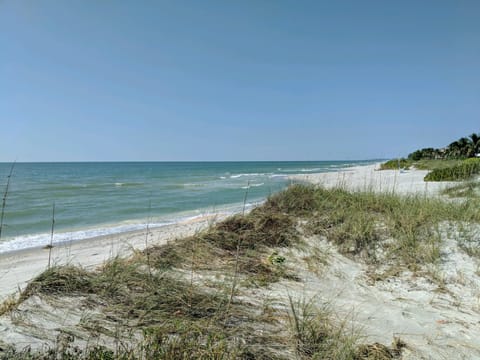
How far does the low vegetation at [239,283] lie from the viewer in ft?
7.09

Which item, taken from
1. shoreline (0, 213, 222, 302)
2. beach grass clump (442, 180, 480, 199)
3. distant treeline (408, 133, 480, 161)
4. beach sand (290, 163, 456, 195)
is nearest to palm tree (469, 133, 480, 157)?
distant treeline (408, 133, 480, 161)

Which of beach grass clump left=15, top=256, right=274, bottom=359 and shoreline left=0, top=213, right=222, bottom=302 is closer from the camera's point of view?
beach grass clump left=15, top=256, right=274, bottom=359

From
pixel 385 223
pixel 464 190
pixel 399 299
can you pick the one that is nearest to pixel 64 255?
pixel 399 299

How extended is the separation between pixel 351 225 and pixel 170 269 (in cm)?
330

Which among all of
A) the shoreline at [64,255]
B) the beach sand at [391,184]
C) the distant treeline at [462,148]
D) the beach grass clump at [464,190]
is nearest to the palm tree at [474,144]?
the distant treeline at [462,148]

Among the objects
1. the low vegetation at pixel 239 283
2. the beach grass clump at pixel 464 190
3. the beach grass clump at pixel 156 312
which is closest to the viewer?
the beach grass clump at pixel 156 312

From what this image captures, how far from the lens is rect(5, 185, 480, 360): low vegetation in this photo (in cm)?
216

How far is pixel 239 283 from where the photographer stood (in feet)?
11.5

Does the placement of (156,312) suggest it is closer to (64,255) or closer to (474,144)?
(64,255)

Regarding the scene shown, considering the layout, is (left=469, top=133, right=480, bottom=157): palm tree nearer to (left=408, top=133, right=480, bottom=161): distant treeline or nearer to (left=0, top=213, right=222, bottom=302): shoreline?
(left=408, top=133, right=480, bottom=161): distant treeline

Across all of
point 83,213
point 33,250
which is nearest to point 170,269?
point 33,250

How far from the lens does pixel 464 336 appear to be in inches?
100

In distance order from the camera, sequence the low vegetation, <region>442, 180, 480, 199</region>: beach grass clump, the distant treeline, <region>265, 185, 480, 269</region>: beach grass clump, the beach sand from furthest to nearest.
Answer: the distant treeline
the beach sand
<region>442, 180, 480, 199</region>: beach grass clump
<region>265, 185, 480, 269</region>: beach grass clump
the low vegetation

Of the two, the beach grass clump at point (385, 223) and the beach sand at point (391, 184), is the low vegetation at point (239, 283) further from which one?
the beach sand at point (391, 184)
